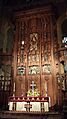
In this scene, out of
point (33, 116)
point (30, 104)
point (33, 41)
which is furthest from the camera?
point (33, 41)

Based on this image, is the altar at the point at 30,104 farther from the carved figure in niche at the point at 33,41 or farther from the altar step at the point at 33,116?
the carved figure in niche at the point at 33,41

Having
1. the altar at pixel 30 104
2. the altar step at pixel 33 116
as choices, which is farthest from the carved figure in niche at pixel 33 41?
the altar step at pixel 33 116

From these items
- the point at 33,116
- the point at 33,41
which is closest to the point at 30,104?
the point at 33,116

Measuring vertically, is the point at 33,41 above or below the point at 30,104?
above

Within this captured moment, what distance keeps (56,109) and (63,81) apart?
1.91 meters

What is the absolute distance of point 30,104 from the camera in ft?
35.5

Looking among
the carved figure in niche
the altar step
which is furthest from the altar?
the carved figure in niche

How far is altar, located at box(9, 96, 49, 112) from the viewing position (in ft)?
35.4

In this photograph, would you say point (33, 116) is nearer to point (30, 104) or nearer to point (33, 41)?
point (30, 104)

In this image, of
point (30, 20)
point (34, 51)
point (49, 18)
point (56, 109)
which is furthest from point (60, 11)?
point (56, 109)

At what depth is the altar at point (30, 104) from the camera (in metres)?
10.8

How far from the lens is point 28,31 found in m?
15.3

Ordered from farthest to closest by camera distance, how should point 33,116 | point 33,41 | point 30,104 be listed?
1. point 33,41
2. point 30,104
3. point 33,116

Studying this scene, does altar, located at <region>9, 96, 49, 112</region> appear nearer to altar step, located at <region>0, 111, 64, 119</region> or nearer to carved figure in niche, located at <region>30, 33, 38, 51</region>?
altar step, located at <region>0, 111, 64, 119</region>
